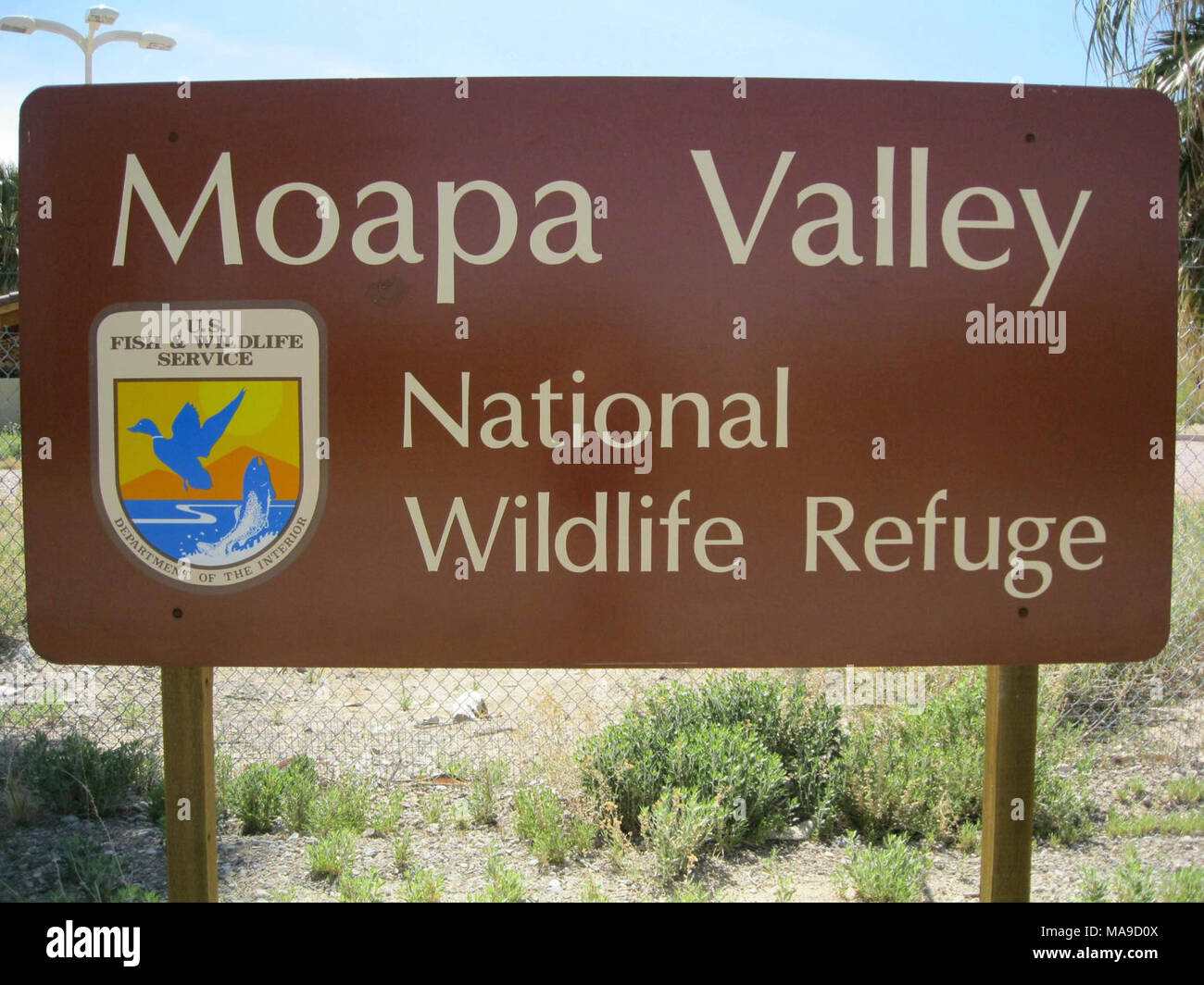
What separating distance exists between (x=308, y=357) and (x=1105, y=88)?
1.98 m

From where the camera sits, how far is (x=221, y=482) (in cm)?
188

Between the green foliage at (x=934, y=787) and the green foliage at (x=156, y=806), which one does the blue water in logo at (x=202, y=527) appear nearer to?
the green foliage at (x=156, y=806)

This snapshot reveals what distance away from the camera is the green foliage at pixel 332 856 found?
2.92 metres

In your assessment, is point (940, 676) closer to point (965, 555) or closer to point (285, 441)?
point (965, 555)

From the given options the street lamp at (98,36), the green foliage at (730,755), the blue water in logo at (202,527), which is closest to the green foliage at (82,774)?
the green foliage at (730,755)

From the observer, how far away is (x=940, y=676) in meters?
4.16

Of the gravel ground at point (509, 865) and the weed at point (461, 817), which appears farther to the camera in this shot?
the weed at point (461, 817)

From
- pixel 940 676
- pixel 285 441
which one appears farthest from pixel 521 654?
pixel 940 676

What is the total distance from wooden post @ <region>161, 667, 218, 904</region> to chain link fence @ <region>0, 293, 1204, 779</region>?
172 cm

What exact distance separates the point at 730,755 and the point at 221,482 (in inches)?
87.5

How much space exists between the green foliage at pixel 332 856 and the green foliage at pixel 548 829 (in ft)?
2.06

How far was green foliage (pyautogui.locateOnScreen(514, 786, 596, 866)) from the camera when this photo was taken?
3.03 metres

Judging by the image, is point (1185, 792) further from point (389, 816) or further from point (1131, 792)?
point (389, 816)

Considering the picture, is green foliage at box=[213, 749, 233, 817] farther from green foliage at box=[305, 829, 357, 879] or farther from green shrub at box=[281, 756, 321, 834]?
green foliage at box=[305, 829, 357, 879]
